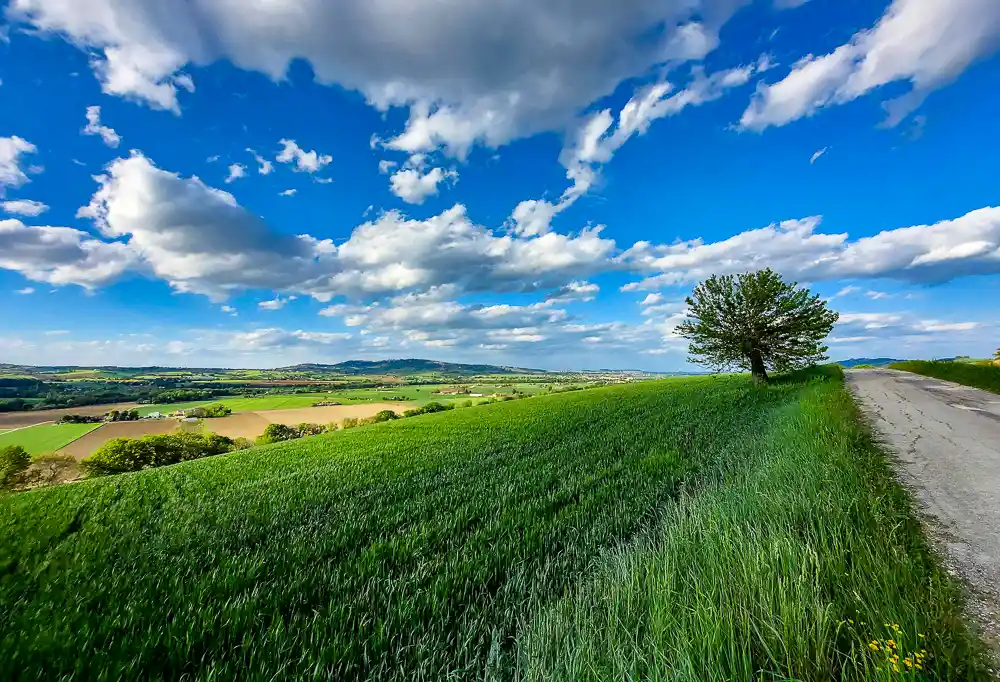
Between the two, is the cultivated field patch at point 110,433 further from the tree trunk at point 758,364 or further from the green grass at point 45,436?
the tree trunk at point 758,364

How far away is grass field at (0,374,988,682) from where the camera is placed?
2.56m

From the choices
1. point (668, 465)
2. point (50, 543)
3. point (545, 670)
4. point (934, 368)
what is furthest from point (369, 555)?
point (934, 368)

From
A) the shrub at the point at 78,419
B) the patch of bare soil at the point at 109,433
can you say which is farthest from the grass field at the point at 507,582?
the shrub at the point at 78,419

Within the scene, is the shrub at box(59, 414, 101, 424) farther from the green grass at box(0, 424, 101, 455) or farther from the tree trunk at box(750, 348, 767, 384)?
the tree trunk at box(750, 348, 767, 384)

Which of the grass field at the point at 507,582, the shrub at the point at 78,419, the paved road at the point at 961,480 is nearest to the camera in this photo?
the grass field at the point at 507,582

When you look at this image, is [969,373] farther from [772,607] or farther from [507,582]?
[507,582]

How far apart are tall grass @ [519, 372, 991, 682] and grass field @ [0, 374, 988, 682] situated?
0.02m

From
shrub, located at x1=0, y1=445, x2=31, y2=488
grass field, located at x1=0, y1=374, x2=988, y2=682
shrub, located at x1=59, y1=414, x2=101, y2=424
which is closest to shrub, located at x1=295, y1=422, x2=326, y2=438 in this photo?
shrub, located at x1=59, y1=414, x2=101, y2=424

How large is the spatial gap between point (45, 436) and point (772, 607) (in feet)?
195

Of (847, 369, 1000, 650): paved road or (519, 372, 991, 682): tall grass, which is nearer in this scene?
(519, 372, 991, 682): tall grass

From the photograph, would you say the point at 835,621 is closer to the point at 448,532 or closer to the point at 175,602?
the point at 448,532

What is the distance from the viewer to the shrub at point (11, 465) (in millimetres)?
20922

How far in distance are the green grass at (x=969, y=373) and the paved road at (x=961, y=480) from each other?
14.5m

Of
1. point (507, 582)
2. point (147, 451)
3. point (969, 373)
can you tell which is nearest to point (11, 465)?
point (147, 451)
